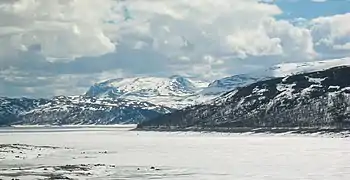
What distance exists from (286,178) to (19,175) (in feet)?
85.8

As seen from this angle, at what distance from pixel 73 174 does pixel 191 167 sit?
15.4 m

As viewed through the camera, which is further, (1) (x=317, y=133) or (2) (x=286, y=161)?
(1) (x=317, y=133)

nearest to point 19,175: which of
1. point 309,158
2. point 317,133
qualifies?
point 309,158

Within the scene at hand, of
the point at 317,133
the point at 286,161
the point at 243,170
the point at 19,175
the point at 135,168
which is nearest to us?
the point at 19,175

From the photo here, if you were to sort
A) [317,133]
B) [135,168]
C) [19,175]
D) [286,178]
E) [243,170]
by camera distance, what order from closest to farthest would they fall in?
→ [286,178]
[19,175]
[243,170]
[135,168]
[317,133]

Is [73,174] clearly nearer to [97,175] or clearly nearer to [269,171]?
[97,175]

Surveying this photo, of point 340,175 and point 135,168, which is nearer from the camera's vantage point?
point 340,175

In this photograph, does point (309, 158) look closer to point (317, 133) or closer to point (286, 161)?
point (286, 161)

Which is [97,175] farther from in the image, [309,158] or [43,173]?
[309,158]

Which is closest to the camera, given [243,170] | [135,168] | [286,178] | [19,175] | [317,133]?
[286,178]

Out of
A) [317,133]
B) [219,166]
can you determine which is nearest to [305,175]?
[219,166]

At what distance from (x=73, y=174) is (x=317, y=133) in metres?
140

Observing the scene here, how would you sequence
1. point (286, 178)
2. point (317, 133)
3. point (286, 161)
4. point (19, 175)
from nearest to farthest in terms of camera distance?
point (286, 178), point (19, 175), point (286, 161), point (317, 133)

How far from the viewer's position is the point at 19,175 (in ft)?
200
